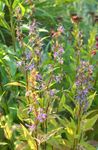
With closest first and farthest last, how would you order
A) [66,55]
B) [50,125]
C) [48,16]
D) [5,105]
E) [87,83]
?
[87,83], [50,125], [5,105], [66,55], [48,16]

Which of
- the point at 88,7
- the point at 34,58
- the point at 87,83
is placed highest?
the point at 34,58

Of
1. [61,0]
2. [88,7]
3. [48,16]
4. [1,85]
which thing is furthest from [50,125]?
[88,7]

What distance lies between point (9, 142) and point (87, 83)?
2.36ft

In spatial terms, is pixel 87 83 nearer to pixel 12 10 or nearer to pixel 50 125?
pixel 50 125

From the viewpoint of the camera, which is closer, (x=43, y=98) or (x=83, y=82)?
(x=83, y=82)

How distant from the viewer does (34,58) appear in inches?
81.2

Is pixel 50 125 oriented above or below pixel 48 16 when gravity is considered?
below

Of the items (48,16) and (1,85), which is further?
(48,16)

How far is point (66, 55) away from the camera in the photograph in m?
3.23

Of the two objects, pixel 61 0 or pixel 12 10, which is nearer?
pixel 12 10

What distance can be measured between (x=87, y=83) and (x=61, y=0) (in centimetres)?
175

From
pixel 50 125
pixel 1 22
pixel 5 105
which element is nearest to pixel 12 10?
pixel 1 22

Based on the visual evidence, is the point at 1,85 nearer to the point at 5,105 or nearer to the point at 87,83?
the point at 5,105

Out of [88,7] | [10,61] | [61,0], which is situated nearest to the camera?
[10,61]
